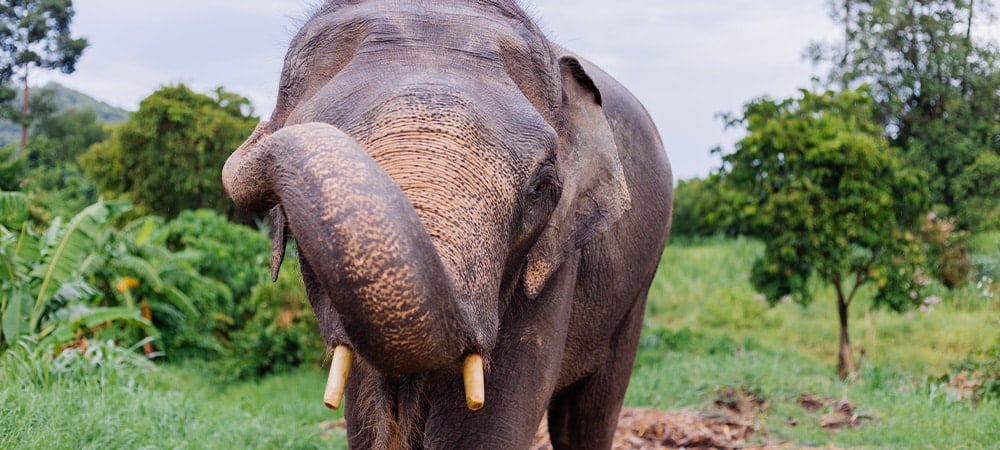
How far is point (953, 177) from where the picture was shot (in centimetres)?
1638

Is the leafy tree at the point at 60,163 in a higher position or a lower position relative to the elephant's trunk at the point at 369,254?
higher

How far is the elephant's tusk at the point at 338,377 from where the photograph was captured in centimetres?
214

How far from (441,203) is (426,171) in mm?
87

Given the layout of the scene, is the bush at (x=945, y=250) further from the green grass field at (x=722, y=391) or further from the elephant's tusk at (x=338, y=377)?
the elephant's tusk at (x=338, y=377)

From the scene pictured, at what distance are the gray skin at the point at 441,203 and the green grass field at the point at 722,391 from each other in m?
2.43

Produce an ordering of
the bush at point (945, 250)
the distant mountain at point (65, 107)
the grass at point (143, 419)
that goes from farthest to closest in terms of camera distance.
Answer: the bush at point (945, 250) → the distant mountain at point (65, 107) → the grass at point (143, 419)

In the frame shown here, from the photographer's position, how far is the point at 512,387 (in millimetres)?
3295

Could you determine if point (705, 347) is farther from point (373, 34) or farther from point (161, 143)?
point (161, 143)

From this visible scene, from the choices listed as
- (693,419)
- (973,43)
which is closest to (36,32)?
(693,419)

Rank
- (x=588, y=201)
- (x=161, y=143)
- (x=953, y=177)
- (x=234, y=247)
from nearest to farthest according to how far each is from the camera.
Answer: (x=588, y=201)
(x=234, y=247)
(x=953, y=177)
(x=161, y=143)

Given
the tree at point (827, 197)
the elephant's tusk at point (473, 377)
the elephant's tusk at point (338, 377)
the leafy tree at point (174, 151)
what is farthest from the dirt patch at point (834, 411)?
the leafy tree at point (174, 151)

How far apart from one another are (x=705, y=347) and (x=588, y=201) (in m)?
8.81

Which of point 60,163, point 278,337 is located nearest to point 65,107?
point 60,163

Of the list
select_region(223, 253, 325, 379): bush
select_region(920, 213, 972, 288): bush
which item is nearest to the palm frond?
select_region(223, 253, 325, 379): bush
